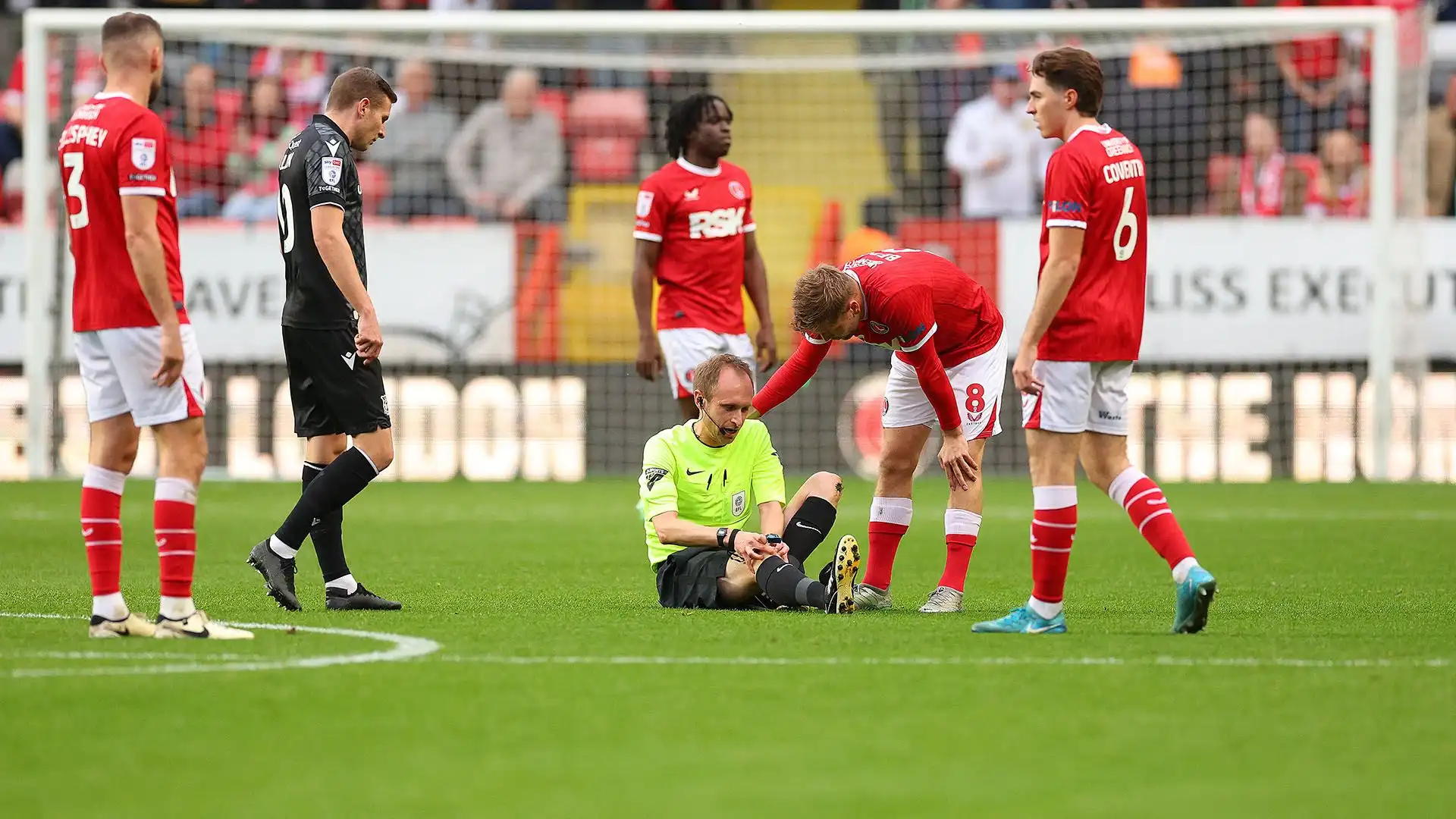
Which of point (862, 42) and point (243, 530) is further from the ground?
point (862, 42)

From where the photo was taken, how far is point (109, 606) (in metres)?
6.03

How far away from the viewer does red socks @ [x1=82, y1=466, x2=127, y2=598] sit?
601 centimetres

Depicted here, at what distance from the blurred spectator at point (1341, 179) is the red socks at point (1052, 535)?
1141 cm

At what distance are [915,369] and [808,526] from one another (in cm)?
70

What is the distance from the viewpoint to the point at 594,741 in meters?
4.33

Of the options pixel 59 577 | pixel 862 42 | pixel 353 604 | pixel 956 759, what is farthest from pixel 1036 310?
pixel 862 42

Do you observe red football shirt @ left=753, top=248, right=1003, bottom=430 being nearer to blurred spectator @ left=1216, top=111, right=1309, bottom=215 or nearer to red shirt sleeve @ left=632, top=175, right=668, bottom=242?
red shirt sleeve @ left=632, top=175, right=668, bottom=242

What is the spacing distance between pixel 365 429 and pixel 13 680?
2220 millimetres

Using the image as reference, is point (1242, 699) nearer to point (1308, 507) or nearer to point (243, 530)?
point (243, 530)

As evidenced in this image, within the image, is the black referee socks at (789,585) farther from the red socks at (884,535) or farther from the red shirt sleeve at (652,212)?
the red shirt sleeve at (652,212)

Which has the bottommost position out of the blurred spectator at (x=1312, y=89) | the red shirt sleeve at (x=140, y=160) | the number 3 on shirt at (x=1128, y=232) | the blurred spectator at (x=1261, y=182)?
the number 3 on shirt at (x=1128, y=232)

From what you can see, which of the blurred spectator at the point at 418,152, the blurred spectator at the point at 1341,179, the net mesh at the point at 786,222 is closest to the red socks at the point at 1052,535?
the net mesh at the point at 786,222

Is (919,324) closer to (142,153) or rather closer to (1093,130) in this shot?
(1093,130)

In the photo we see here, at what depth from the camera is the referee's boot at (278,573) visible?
7027mm
